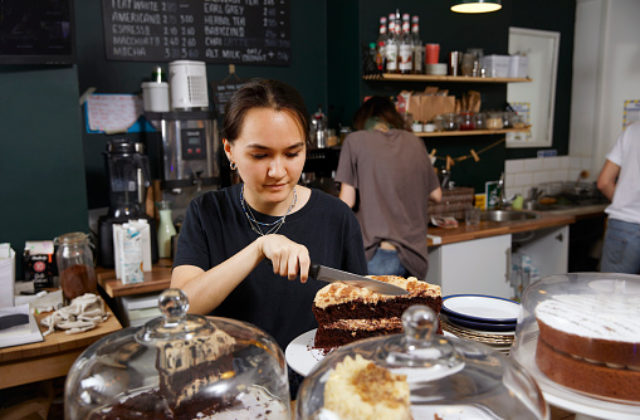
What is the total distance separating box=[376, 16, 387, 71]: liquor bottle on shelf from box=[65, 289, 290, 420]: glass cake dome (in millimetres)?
3500

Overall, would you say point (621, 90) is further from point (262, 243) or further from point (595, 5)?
point (262, 243)

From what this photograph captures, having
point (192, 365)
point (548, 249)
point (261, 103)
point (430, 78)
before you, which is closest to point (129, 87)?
point (430, 78)

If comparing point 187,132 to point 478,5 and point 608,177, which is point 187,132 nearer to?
point 478,5

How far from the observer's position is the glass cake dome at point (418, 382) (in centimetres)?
78

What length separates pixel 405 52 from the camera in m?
4.06

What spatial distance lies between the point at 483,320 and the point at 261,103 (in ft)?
2.92

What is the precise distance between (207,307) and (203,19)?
9.68ft

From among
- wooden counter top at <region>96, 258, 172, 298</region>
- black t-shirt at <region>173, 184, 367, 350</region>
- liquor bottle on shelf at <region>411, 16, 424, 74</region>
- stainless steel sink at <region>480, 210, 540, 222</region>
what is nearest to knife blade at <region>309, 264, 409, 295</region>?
black t-shirt at <region>173, 184, 367, 350</region>

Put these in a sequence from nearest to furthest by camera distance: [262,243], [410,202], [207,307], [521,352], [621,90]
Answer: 1. [521,352]
2. [262,243]
3. [207,307]
4. [410,202]
5. [621,90]

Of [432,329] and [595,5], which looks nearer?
[432,329]

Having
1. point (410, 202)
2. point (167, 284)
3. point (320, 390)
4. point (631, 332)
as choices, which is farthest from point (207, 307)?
point (410, 202)

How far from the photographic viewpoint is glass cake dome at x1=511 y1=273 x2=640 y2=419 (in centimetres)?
102

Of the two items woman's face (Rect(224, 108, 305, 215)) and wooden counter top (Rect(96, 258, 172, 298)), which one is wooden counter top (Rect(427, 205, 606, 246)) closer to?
wooden counter top (Rect(96, 258, 172, 298))

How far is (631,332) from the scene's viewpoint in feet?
3.54
